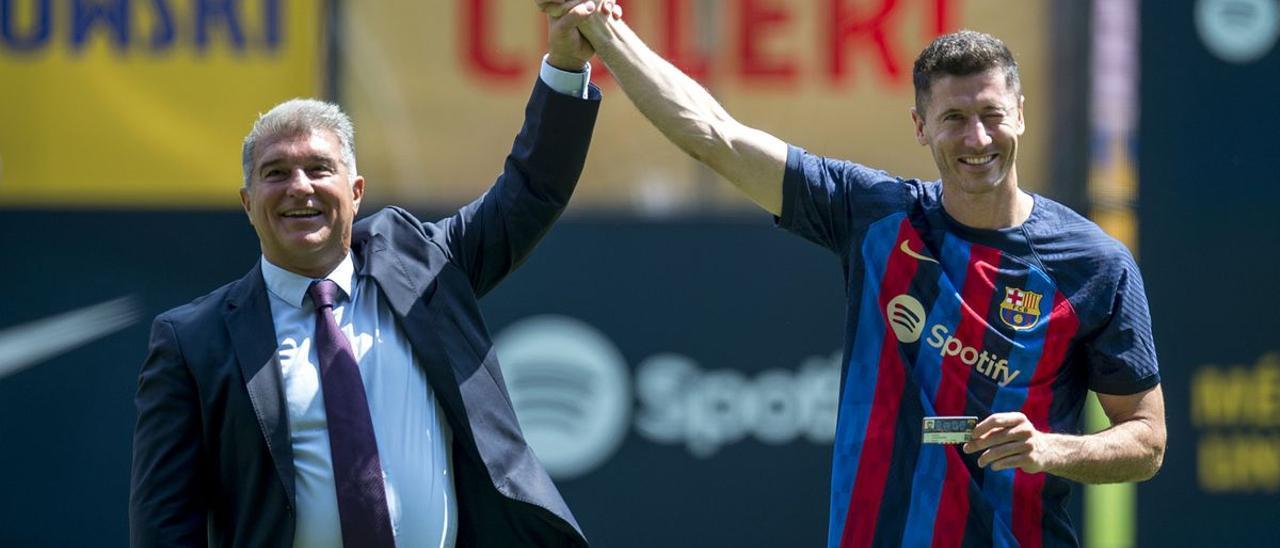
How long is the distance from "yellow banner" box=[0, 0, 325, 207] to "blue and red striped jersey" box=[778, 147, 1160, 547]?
12.9 feet

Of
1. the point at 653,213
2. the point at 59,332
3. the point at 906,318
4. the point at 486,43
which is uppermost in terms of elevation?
the point at 486,43

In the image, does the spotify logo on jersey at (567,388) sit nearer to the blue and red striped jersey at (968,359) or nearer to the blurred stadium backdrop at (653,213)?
the blurred stadium backdrop at (653,213)

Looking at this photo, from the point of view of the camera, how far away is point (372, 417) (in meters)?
3.38

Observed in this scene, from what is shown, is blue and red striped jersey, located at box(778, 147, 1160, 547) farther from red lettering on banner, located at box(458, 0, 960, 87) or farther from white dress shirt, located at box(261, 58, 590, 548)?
red lettering on banner, located at box(458, 0, 960, 87)

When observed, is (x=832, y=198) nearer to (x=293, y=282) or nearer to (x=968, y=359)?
(x=968, y=359)

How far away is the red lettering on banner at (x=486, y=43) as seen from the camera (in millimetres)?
7047

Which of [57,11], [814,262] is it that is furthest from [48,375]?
[814,262]

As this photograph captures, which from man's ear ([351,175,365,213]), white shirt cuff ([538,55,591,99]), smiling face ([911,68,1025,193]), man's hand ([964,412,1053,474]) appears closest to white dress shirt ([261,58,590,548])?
man's ear ([351,175,365,213])

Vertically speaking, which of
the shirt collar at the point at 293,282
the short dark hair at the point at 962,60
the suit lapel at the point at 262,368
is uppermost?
the short dark hair at the point at 962,60

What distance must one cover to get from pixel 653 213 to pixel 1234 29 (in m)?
2.65

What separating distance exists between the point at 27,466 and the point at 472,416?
411 cm

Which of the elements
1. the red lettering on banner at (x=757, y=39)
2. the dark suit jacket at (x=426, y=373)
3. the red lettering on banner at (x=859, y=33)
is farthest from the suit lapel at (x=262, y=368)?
the red lettering on banner at (x=859, y=33)

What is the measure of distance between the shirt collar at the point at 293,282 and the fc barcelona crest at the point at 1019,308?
1419 millimetres

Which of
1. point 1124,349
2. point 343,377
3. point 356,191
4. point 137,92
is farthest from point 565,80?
point 137,92
